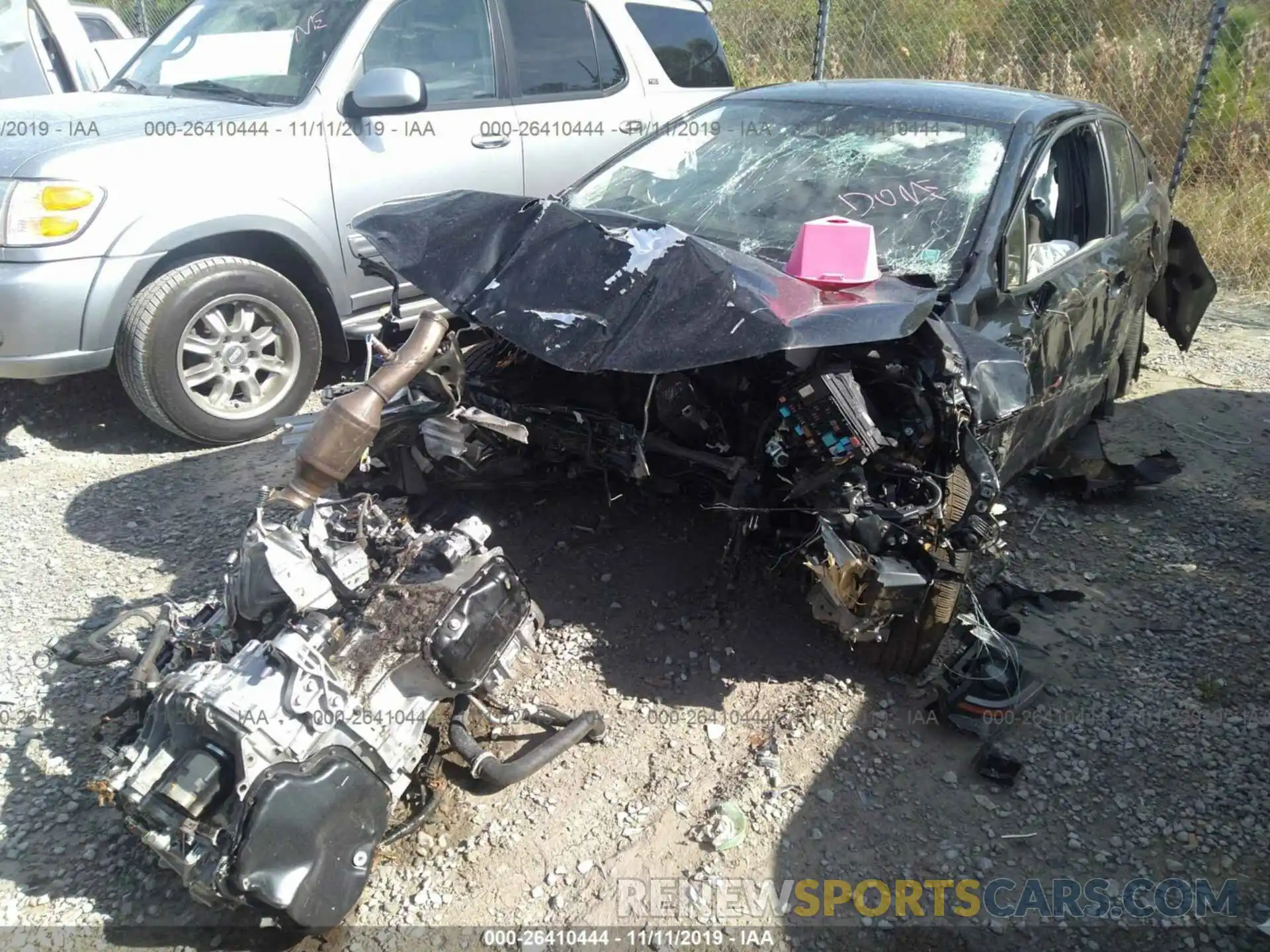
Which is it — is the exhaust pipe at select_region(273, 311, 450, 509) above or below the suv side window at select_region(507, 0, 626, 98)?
below

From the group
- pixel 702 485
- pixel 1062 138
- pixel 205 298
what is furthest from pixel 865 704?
pixel 205 298

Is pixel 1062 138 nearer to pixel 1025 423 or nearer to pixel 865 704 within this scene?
pixel 1025 423

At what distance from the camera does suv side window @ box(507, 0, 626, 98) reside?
563 cm

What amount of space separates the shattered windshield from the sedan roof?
0.06 metres

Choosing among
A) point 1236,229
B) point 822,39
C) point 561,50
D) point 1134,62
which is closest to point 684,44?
→ point 561,50

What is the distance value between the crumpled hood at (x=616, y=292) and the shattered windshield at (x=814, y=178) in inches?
16.4

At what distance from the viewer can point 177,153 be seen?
4.52m

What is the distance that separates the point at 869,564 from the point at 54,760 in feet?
8.30

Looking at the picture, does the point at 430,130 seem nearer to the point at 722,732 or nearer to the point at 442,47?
the point at 442,47

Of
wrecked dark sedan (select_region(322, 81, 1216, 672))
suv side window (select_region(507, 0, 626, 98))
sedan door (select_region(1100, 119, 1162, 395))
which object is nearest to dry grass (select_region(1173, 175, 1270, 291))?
sedan door (select_region(1100, 119, 1162, 395))

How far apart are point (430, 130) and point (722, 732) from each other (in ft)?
12.0

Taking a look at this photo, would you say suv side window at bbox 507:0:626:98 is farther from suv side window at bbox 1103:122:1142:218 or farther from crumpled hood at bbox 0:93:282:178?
suv side window at bbox 1103:122:1142:218

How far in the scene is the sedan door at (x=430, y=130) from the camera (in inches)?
196

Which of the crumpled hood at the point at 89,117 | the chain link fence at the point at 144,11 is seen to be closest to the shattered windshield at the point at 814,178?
the crumpled hood at the point at 89,117
